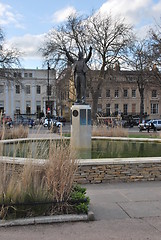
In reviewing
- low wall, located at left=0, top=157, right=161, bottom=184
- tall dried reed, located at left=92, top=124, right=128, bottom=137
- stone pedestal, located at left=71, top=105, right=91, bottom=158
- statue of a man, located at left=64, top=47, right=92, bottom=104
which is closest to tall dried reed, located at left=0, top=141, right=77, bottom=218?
low wall, located at left=0, top=157, right=161, bottom=184

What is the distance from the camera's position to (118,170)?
751 cm

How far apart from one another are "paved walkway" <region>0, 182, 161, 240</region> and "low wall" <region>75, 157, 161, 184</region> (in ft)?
3.21

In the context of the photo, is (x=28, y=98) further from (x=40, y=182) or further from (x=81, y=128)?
(x=40, y=182)

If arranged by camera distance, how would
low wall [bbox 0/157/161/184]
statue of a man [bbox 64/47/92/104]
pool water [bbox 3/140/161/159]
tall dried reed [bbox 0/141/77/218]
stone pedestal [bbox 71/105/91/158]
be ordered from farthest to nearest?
statue of a man [bbox 64/47/92/104], stone pedestal [bbox 71/105/91/158], low wall [bbox 0/157/161/184], pool water [bbox 3/140/161/159], tall dried reed [bbox 0/141/77/218]

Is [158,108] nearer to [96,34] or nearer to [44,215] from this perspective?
[96,34]

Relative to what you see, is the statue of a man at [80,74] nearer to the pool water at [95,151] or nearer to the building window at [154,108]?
the pool water at [95,151]

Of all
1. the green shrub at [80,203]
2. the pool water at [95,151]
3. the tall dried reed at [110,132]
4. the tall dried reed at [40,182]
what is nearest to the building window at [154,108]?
the tall dried reed at [110,132]

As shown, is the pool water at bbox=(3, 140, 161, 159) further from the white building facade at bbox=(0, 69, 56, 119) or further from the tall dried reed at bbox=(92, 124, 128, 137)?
the white building facade at bbox=(0, 69, 56, 119)

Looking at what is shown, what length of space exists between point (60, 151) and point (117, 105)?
7124cm

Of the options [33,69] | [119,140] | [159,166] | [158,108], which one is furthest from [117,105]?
[159,166]

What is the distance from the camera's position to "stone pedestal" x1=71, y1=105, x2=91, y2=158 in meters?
11.3

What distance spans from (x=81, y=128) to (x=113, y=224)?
7013 millimetres

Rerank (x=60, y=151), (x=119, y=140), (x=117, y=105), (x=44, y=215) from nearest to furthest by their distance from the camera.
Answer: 1. (x=44, y=215)
2. (x=60, y=151)
3. (x=119, y=140)
4. (x=117, y=105)

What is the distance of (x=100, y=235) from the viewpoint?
4059mm
